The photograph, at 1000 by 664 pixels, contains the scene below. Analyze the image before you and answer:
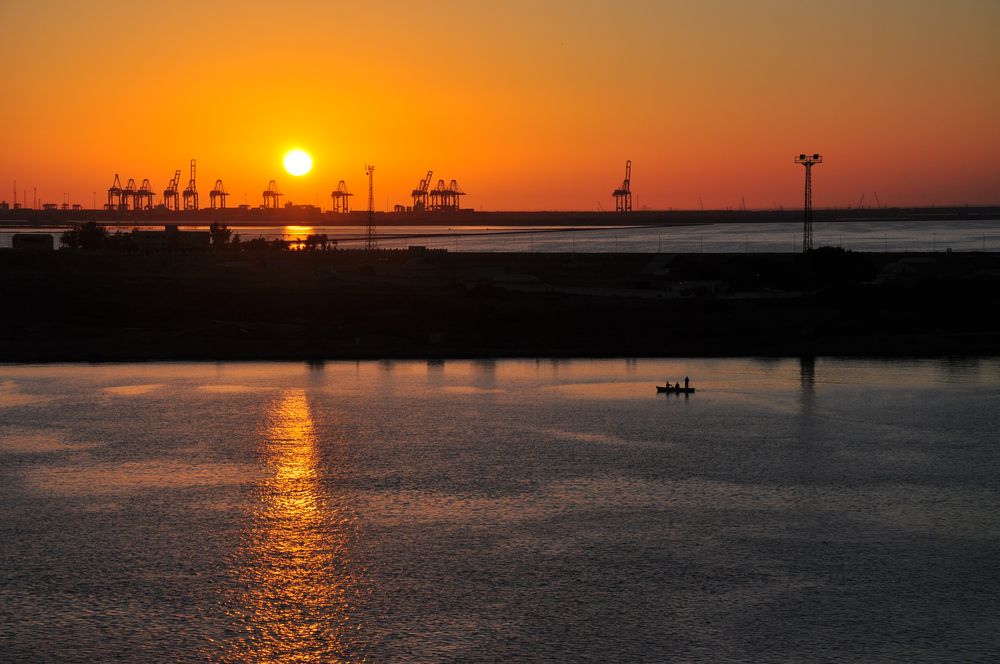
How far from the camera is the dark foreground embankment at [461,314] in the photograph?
51594mm

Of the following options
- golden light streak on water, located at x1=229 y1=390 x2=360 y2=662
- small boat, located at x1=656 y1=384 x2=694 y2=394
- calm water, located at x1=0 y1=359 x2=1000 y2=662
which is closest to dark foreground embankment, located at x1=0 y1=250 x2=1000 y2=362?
small boat, located at x1=656 y1=384 x2=694 y2=394

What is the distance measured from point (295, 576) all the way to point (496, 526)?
457 cm

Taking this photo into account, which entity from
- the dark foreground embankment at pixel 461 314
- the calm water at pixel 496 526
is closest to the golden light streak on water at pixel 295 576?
the calm water at pixel 496 526

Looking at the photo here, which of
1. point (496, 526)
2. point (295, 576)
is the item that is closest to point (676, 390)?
point (496, 526)

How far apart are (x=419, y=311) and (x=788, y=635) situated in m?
44.9

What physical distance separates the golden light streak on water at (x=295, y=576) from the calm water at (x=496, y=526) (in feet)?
0.21

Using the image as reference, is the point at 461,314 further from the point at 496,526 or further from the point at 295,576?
the point at 295,576

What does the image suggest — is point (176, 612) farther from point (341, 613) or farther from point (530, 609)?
point (530, 609)

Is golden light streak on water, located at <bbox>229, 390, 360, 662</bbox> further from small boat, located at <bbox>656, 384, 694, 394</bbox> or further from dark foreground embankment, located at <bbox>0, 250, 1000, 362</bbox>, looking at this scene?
dark foreground embankment, located at <bbox>0, 250, 1000, 362</bbox>

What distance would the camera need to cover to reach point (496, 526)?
71.3ft

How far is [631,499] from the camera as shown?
23891 mm

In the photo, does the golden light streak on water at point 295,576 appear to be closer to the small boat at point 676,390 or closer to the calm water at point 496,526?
the calm water at point 496,526

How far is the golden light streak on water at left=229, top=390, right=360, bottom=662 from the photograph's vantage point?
1584 centimetres

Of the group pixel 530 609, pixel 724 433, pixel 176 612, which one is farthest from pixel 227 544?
pixel 724 433
